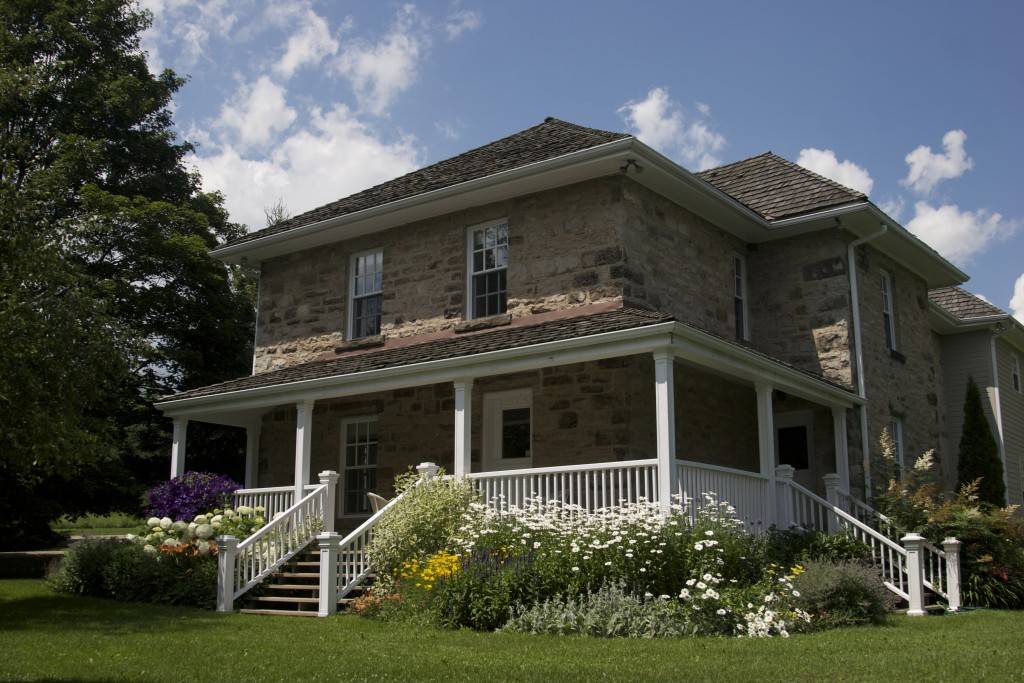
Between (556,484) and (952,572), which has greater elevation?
(556,484)

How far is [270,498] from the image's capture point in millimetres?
14945

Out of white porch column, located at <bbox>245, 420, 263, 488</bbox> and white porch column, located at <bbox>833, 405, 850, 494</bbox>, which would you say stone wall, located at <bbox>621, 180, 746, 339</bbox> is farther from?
white porch column, located at <bbox>245, 420, 263, 488</bbox>

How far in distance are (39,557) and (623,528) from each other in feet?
44.2

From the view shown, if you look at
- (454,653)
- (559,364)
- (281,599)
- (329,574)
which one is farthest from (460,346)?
(454,653)

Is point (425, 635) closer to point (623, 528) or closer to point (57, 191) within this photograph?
point (623, 528)

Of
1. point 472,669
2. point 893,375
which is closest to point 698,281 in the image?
point 893,375

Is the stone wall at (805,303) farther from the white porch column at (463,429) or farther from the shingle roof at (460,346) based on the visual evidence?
the white porch column at (463,429)

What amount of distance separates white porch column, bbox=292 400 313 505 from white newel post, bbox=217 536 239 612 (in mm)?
1874

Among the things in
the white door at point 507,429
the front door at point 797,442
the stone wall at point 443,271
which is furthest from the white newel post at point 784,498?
the white door at point 507,429

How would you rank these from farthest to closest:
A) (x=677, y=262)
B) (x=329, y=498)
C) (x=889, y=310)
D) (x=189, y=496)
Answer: (x=889, y=310) → (x=677, y=262) → (x=189, y=496) → (x=329, y=498)

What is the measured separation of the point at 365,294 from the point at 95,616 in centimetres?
761

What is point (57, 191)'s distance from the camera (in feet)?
53.3

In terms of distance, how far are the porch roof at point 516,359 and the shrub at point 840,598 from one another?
286 centimetres

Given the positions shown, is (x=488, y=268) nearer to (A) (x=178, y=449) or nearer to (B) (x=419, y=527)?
(B) (x=419, y=527)
